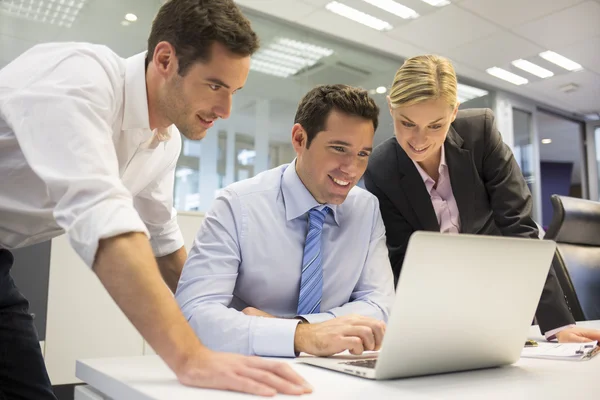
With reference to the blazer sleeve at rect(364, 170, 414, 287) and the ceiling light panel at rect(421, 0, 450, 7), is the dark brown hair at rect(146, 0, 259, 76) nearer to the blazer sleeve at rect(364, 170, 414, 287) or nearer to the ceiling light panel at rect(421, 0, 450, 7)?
the blazer sleeve at rect(364, 170, 414, 287)

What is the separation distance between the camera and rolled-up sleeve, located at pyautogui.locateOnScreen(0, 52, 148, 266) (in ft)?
2.49

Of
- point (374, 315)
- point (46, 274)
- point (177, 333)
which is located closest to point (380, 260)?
point (374, 315)

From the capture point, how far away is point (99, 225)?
746 millimetres

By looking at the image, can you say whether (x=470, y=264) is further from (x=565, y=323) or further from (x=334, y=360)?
(x=565, y=323)

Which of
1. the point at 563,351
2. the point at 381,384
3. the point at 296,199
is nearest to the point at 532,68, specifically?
the point at 296,199

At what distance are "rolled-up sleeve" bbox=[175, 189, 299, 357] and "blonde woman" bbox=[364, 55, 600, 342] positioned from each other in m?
0.56

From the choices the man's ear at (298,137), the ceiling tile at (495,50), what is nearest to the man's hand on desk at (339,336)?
the man's ear at (298,137)

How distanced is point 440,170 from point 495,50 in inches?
160

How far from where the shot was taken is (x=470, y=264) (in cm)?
72

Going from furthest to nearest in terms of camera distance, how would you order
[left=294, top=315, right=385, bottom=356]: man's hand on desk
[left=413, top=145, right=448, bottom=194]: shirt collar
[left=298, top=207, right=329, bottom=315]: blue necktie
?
[left=413, top=145, right=448, bottom=194]: shirt collar < [left=298, top=207, right=329, bottom=315]: blue necktie < [left=294, top=315, right=385, bottom=356]: man's hand on desk

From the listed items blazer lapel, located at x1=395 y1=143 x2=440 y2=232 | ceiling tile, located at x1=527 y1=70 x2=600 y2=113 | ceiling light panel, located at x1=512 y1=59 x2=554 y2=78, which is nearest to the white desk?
blazer lapel, located at x1=395 y1=143 x2=440 y2=232

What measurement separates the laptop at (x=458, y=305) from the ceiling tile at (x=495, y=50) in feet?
15.1

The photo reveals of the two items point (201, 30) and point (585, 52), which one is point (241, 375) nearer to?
point (201, 30)

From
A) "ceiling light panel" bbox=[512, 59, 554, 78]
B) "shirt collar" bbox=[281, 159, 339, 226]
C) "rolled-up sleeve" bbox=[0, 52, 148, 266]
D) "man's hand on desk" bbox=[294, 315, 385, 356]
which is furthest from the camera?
"ceiling light panel" bbox=[512, 59, 554, 78]
